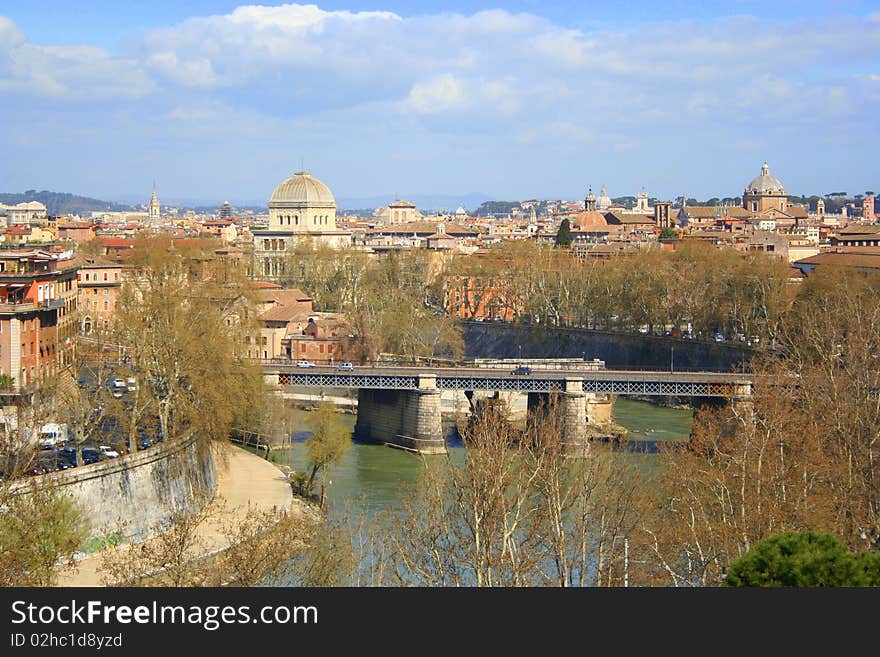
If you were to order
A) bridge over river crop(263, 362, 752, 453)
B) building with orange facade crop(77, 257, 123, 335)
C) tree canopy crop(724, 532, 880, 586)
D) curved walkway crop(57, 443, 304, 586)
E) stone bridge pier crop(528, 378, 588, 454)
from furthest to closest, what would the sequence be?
building with orange facade crop(77, 257, 123, 335)
bridge over river crop(263, 362, 752, 453)
stone bridge pier crop(528, 378, 588, 454)
curved walkway crop(57, 443, 304, 586)
tree canopy crop(724, 532, 880, 586)

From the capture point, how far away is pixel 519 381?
121 feet

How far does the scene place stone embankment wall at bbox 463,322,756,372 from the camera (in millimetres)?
47500

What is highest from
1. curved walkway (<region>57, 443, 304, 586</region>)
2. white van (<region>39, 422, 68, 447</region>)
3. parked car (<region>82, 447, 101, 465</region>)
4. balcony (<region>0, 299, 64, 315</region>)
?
balcony (<region>0, 299, 64, 315</region>)

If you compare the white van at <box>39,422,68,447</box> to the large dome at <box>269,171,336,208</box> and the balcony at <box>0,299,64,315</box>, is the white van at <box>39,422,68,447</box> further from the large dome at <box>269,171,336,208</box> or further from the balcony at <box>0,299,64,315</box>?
the large dome at <box>269,171,336,208</box>

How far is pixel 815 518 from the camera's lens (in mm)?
18438

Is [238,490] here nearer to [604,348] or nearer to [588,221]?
[604,348]

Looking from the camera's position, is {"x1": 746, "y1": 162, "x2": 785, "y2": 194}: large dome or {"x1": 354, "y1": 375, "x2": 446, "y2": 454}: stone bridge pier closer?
{"x1": 354, "y1": 375, "x2": 446, "y2": 454}: stone bridge pier

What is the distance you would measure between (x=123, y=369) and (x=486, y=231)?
93.9m

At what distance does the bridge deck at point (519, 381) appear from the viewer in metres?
→ 36.6

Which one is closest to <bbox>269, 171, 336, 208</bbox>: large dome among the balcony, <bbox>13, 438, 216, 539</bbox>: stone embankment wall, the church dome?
the church dome

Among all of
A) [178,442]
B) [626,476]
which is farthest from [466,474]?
[178,442]

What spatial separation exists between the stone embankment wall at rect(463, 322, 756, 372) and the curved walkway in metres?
18.4

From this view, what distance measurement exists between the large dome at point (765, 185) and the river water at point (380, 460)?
8281 cm
